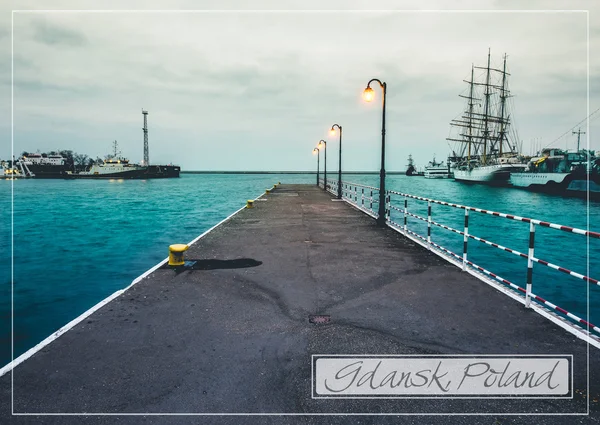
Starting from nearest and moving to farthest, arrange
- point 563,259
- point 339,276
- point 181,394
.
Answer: point 181,394 < point 339,276 < point 563,259

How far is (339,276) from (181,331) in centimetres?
329

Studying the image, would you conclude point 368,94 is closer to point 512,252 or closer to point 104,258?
point 512,252

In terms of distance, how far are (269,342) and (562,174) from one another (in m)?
80.6

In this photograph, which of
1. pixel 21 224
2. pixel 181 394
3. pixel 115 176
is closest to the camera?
pixel 181 394

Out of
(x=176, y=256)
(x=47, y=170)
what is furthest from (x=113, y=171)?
(x=176, y=256)

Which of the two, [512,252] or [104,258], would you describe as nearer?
[512,252]

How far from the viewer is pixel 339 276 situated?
268 inches

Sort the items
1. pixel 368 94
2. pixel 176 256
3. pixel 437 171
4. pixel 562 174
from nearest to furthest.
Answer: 1. pixel 176 256
2. pixel 368 94
3. pixel 562 174
4. pixel 437 171

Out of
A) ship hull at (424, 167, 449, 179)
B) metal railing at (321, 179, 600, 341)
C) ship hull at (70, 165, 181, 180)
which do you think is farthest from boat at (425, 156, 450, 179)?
metal railing at (321, 179, 600, 341)

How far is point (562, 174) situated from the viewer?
2608 inches

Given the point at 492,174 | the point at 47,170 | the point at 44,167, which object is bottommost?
the point at 492,174

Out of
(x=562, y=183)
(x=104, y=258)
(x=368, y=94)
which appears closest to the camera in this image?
(x=368, y=94)

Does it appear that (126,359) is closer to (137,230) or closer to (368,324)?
(368,324)

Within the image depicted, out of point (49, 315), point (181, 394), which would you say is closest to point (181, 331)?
point (181, 394)
